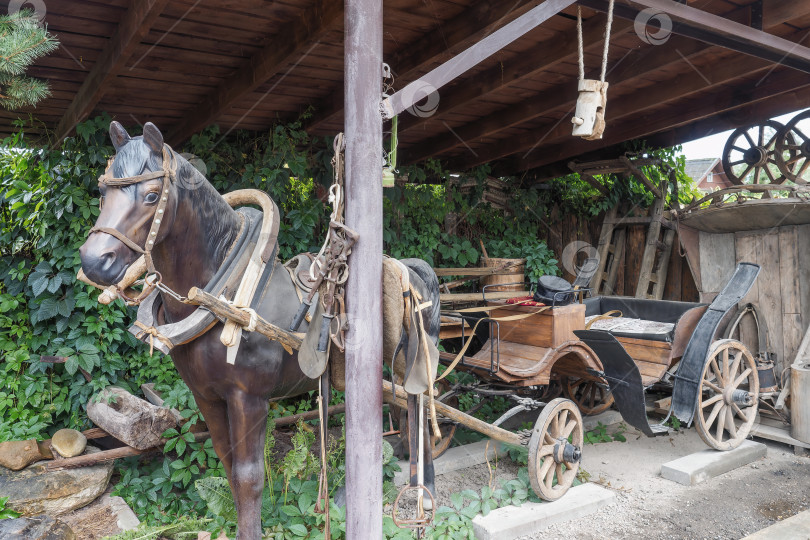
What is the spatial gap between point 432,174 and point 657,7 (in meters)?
4.24

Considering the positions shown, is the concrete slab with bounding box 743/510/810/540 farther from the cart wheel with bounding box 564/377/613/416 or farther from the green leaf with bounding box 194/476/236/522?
the green leaf with bounding box 194/476/236/522

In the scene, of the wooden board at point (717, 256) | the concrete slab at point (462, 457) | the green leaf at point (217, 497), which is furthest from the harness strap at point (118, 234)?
the wooden board at point (717, 256)

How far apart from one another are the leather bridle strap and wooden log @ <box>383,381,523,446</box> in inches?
55.8

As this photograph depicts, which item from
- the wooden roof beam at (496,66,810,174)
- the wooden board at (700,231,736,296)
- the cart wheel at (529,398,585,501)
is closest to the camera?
the cart wheel at (529,398,585,501)

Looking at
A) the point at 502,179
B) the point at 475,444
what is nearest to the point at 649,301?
the point at 475,444

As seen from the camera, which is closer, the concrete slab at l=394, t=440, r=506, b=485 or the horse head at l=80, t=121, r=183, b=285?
the horse head at l=80, t=121, r=183, b=285

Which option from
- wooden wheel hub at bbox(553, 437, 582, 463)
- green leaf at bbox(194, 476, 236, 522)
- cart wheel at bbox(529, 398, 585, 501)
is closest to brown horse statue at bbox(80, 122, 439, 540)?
green leaf at bbox(194, 476, 236, 522)

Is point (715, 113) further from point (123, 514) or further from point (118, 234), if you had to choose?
point (123, 514)

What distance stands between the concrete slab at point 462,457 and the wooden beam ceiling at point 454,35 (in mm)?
3054

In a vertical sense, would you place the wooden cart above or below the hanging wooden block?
below

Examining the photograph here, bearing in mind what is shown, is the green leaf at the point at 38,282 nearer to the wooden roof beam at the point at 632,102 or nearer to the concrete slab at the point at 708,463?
the wooden roof beam at the point at 632,102

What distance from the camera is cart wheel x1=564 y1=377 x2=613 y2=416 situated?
5.36 metres

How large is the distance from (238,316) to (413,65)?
8.41 feet

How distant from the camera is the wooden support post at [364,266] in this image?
2057mm
